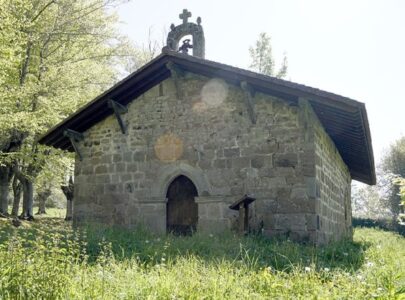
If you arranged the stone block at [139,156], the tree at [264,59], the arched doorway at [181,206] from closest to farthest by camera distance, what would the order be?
1. the arched doorway at [181,206]
2. the stone block at [139,156]
3. the tree at [264,59]

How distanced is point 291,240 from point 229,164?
7.07ft

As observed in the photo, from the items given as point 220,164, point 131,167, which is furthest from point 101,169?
point 220,164

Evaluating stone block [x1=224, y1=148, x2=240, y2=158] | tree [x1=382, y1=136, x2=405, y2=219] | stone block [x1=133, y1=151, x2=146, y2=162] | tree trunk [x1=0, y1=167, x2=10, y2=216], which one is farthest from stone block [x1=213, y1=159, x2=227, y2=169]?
tree [x1=382, y1=136, x2=405, y2=219]

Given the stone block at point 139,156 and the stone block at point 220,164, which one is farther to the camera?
the stone block at point 139,156

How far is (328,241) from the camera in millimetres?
9414

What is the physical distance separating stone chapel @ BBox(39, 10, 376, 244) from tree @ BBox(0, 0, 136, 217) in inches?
145

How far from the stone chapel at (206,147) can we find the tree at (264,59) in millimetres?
17187

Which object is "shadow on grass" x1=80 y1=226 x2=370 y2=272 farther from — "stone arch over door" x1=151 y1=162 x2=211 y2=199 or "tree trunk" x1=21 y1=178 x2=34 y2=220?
"tree trunk" x1=21 y1=178 x2=34 y2=220

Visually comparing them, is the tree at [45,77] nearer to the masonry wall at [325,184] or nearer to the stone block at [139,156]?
the stone block at [139,156]

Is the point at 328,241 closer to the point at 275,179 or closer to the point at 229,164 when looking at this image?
the point at 275,179

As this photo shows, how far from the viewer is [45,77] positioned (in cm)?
1484

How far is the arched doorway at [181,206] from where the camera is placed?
9531mm

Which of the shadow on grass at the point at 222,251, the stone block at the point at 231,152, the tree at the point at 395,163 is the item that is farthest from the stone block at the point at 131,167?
the tree at the point at 395,163

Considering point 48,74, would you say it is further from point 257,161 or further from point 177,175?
point 257,161
